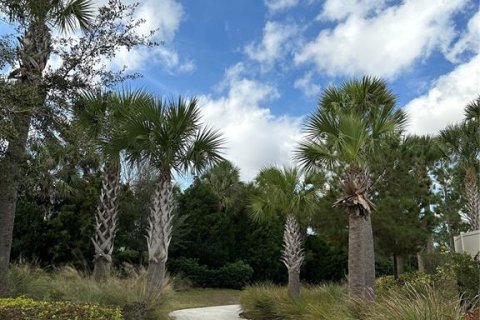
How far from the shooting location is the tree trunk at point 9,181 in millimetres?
10227

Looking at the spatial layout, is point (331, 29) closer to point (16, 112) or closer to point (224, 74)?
point (224, 74)

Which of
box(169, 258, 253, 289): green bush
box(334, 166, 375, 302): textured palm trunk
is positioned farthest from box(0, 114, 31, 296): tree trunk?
box(169, 258, 253, 289): green bush

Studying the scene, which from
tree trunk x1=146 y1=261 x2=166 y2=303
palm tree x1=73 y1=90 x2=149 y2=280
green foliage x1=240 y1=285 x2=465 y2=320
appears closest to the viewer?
green foliage x1=240 y1=285 x2=465 y2=320

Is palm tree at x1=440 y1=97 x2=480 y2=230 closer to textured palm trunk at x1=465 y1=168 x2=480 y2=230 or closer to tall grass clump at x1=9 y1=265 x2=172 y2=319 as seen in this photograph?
textured palm trunk at x1=465 y1=168 x2=480 y2=230

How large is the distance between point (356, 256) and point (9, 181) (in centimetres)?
791

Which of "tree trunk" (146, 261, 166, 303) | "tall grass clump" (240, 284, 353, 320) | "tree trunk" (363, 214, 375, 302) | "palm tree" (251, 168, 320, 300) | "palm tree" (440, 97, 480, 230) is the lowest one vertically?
"tall grass clump" (240, 284, 353, 320)

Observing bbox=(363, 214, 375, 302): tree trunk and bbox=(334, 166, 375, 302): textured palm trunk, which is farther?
bbox=(363, 214, 375, 302): tree trunk

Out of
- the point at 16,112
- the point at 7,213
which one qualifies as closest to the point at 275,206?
the point at 7,213

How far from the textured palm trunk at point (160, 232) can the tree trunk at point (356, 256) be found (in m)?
4.75

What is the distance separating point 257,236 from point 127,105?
65.9 ft

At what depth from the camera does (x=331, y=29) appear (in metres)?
12.1

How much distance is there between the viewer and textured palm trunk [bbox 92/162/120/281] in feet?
56.1

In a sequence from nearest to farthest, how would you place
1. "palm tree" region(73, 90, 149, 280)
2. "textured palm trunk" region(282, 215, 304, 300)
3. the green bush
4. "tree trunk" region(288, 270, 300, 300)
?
"palm tree" region(73, 90, 149, 280) → "tree trunk" region(288, 270, 300, 300) → "textured palm trunk" region(282, 215, 304, 300) → the green bush

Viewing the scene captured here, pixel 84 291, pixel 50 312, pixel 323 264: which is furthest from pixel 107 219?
pixel 323 264
